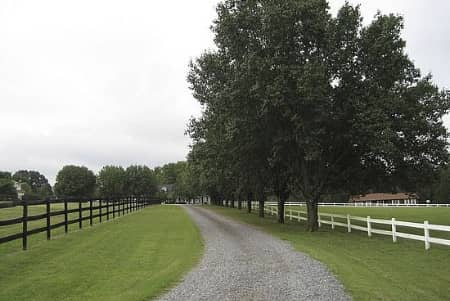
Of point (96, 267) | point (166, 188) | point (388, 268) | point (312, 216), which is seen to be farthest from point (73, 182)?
point (388, 268)

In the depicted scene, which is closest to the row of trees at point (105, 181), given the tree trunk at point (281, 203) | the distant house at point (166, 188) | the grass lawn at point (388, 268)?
the distant house at point (166, 188)

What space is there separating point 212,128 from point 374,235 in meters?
10.5

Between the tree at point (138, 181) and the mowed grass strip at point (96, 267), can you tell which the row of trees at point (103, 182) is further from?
the mowed grass strip at point (96, 267)

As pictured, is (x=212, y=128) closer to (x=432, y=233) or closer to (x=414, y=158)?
(x=414, y=158)

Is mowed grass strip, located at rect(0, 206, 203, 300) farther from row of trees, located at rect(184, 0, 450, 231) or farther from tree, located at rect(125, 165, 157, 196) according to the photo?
tree, located at rect(125, 165, 157, 196)

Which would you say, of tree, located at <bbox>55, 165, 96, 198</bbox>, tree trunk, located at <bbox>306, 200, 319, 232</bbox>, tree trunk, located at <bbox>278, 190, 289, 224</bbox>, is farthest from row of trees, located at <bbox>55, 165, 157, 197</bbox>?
tree trunk, located at <bbox>306, 200, 319, 232</bbox>

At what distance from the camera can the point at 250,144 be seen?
24.9m

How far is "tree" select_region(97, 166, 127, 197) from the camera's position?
13750 centimetres

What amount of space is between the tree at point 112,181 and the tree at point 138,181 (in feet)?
4.83

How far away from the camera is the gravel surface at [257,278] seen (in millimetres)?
8078

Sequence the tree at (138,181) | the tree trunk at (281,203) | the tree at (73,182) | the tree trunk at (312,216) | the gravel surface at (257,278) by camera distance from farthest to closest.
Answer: the tree at (138,181)
the tree at (73,182)
the tree trunk at (281,203)
the tree trunk at (312,216)
the gravel surface at (257,278)

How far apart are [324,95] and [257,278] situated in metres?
13.4

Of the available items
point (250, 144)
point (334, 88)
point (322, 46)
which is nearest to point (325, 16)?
point (322, 46)

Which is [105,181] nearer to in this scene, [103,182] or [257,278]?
[103,182]
